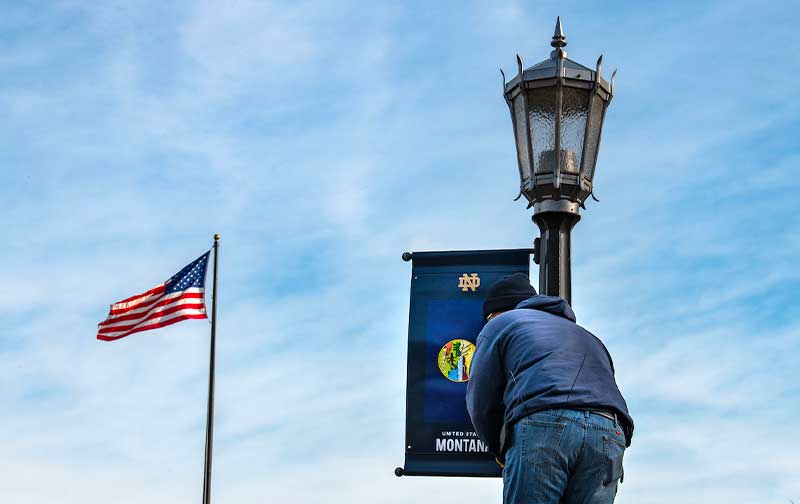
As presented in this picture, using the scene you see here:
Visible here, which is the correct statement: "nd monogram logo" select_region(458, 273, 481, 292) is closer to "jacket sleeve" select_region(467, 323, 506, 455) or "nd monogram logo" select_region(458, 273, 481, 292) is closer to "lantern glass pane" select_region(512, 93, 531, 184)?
"lantern glass pane" select_region(512, 93, 531, 184)

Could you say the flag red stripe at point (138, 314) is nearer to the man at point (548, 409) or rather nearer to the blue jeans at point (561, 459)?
the man at point (548, 409)

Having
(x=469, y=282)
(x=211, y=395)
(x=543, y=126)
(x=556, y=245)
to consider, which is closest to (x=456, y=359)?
(x=469, y=282)

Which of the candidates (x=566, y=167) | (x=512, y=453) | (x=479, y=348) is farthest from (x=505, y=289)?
(x=566, y=167)

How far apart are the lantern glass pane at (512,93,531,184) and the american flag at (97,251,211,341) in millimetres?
10765

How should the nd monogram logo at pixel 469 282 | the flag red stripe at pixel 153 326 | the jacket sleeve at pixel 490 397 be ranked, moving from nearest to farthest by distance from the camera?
1. the jacket sleeve at pixel 490 397
2. the nd monogram logo at pixel 469 282
3. the flag red stripe at pixel 153 326

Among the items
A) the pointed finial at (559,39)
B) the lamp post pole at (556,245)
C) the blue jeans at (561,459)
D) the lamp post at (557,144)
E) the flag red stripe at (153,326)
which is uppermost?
the flag red stripe at (153,326)

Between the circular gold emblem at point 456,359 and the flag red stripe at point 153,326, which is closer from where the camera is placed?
the circular gold emblem at point 456,359

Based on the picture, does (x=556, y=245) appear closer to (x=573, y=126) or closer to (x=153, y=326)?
(x=573, y=126)

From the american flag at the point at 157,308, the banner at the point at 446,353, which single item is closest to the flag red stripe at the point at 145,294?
the american flag at the point at 157,308

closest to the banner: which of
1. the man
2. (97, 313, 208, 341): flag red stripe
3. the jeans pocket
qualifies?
the man

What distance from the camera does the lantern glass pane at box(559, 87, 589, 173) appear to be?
7.54 m

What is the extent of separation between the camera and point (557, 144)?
750cm

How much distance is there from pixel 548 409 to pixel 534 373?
0.56ft

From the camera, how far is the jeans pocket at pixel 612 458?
477 cm
